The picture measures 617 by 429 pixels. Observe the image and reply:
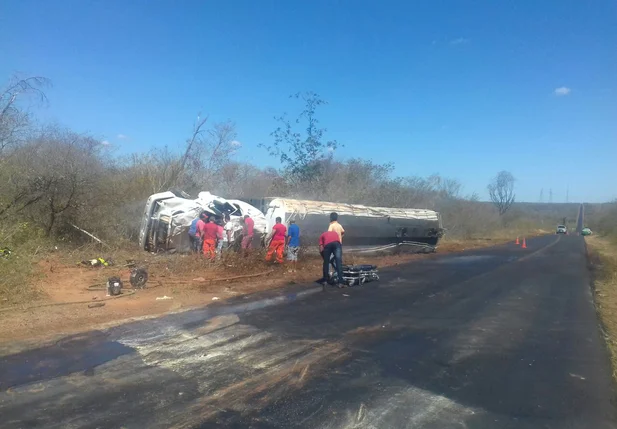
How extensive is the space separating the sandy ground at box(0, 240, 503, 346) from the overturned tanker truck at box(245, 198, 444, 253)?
172 cm

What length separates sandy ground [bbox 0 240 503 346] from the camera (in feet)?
24.2

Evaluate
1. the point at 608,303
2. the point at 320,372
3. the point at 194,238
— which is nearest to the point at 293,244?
the point at 194,238

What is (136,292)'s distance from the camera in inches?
396

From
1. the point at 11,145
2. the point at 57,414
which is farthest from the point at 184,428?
the point at 11,145

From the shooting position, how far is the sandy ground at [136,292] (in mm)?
7375

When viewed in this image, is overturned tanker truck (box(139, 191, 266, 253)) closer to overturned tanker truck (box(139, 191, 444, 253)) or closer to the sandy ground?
overturned tanker truck (box(139, 191, 444, 253))

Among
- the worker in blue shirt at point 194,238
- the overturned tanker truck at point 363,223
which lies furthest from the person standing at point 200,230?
the overturned tanker truck at point 363,223

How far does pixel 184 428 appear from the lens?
13.5 feet

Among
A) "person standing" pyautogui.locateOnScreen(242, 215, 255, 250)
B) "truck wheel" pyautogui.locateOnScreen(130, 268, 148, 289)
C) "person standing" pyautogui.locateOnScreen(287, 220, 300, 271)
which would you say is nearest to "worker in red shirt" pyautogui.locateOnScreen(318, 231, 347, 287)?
"person standing" pyautogui.locateOnScreen(287, 220, 300, 271)

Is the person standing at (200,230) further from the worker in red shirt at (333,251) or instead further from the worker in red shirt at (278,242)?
the worker in red shirt at (333,251)

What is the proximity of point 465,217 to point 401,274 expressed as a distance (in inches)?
1261

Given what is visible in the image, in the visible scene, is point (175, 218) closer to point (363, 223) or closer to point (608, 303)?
point (363, 223)

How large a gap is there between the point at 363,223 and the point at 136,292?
11.3 m

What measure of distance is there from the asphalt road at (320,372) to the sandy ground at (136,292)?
28.5 inches
